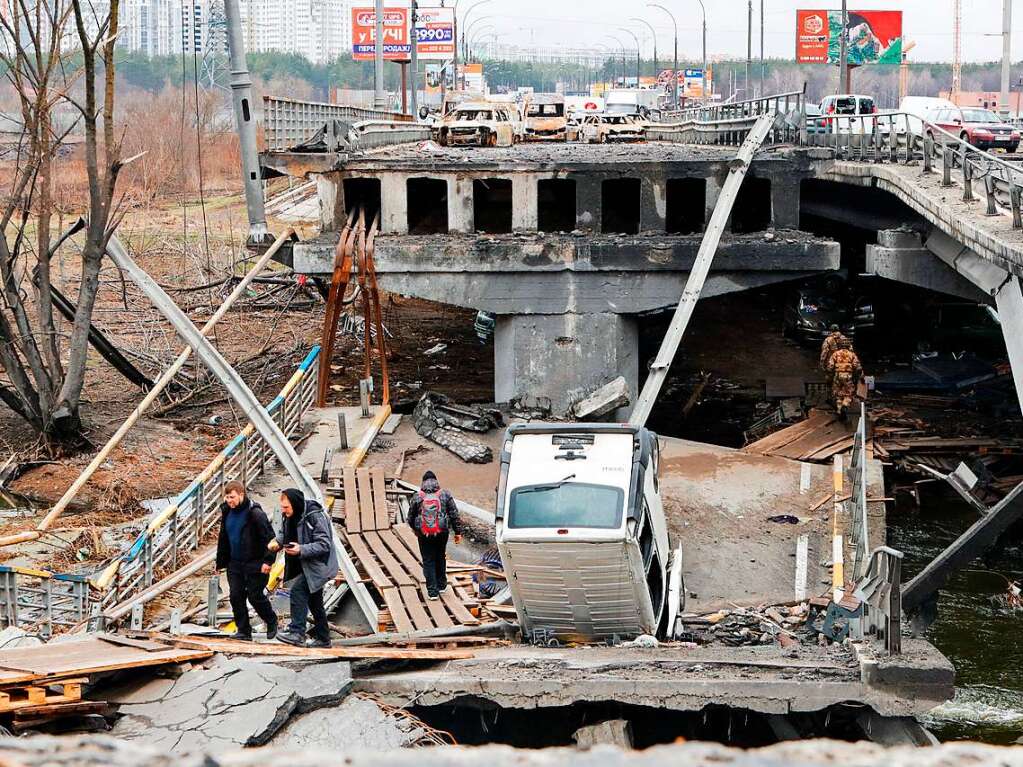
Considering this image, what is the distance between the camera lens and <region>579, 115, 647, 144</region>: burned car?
46.4m

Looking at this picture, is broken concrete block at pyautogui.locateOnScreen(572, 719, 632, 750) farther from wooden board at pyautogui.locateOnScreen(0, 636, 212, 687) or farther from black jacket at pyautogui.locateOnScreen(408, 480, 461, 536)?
black jacket at pyautogui.locateOnScreen(408, 480, 461, 536)

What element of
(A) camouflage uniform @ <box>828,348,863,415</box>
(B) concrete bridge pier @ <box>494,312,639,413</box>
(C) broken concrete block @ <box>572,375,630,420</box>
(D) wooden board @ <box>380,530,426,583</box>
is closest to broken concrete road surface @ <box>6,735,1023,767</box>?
(D) wooden board @ <box>380,530,426,583</box>

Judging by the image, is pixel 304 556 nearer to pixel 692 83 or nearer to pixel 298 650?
pixel 298 650

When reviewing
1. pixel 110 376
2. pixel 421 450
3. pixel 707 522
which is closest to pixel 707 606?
pixel 707 522

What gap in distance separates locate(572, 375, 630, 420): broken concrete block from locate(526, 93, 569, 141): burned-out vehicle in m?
23.3

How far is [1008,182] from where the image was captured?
1777cm

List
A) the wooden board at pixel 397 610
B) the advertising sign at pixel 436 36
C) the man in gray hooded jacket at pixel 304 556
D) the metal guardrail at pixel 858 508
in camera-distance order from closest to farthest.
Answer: the man in gray hooded jacket at pixel 304 556
the wooden board at pixel 397 610
the metal guardrail at pixel 858 508
the advertising sign at pixel 436 36

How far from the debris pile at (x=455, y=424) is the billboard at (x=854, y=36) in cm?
5453

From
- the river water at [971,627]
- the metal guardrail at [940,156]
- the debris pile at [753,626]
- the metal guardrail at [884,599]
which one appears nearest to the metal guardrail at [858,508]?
the debris pile at [753,626]

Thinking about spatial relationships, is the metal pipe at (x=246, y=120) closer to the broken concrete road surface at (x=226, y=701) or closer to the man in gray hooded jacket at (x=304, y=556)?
the man in gray hooded jacket at (x=304, y=556)

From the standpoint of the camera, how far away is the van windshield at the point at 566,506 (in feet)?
45.2

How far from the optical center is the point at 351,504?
61.7 feet

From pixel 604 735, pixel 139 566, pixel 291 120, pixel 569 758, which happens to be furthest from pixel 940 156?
pixel 569 758

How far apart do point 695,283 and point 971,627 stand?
8.77m
